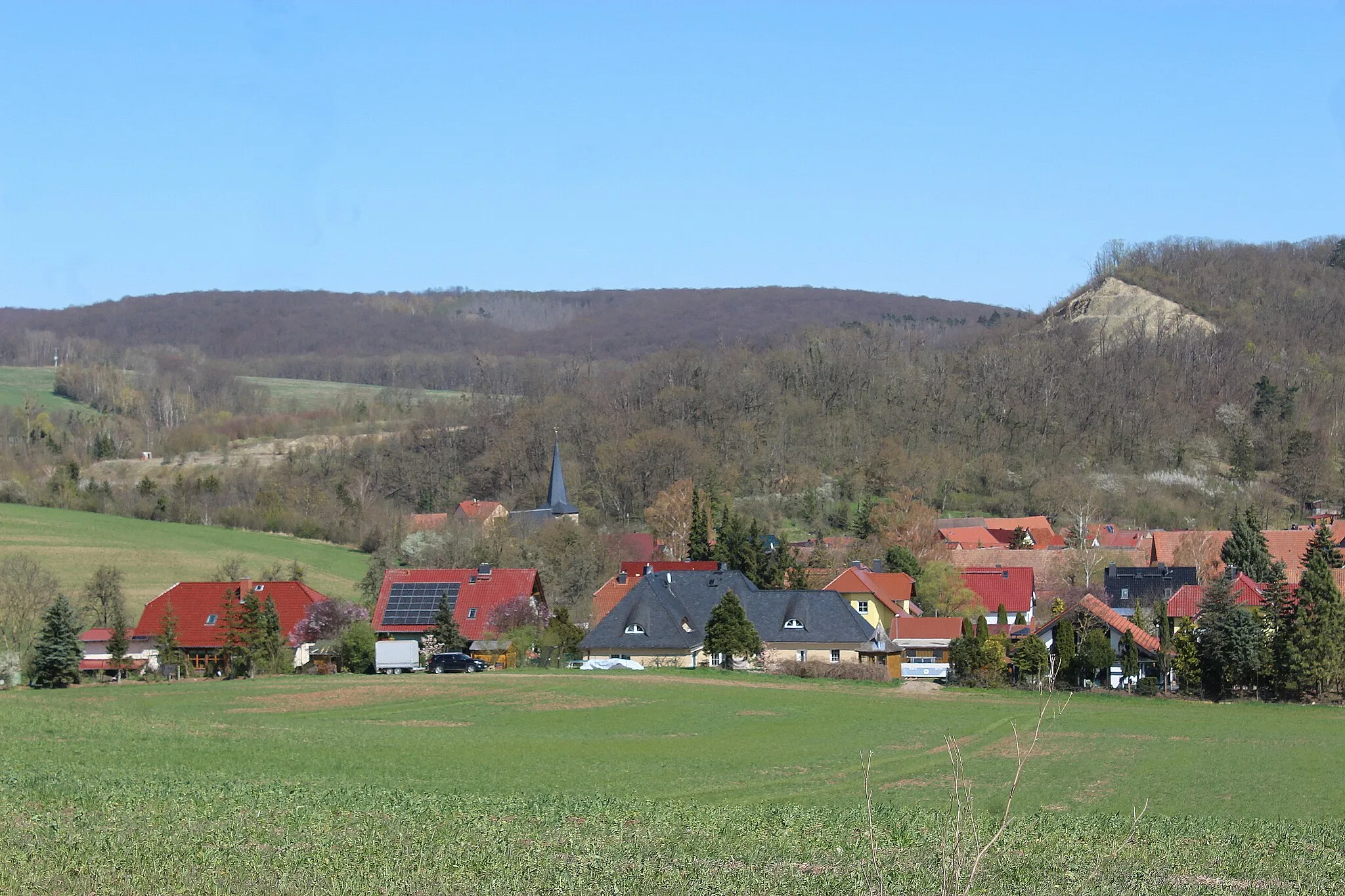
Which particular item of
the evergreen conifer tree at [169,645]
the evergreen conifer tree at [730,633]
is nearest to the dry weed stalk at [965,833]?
the evergreen conifer tree at [730,633]

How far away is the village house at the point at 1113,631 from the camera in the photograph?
48.7 meters

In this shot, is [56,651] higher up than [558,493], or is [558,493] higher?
[558,493]

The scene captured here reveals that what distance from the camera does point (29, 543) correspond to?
7869 centimetres

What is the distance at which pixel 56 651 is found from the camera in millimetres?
41688

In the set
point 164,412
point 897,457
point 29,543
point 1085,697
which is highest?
point 164,412

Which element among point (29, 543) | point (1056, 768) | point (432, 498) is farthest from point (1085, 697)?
point (432, 498)

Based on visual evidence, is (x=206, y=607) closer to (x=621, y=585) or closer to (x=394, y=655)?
(x=394, y=655)

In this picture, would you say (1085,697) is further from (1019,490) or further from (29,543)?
(1019,490)

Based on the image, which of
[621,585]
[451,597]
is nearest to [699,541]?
[621,585]

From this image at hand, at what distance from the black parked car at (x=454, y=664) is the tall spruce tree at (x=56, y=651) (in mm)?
12746

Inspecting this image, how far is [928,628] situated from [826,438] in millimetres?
55957

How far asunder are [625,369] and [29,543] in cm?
7848

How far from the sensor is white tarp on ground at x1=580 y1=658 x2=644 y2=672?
5162 centimetres

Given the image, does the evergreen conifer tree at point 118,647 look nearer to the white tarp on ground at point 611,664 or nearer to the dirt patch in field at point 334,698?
the dirt patch in field at point 334,698
